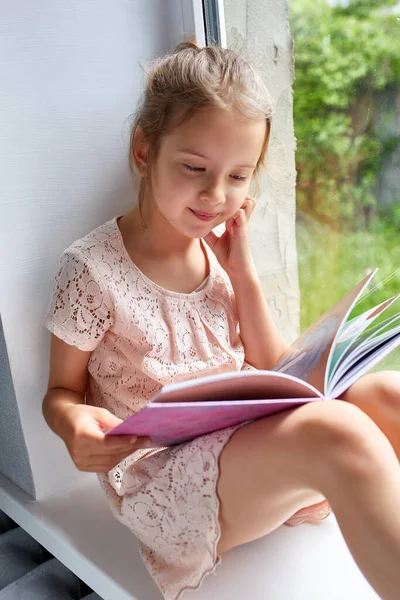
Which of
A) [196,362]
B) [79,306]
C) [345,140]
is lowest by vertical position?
[196,362]

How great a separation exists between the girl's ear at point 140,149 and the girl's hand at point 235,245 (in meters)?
0.18

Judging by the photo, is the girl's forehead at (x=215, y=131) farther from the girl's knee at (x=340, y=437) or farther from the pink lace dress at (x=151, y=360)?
the girl's knee at (x=340, y=437)

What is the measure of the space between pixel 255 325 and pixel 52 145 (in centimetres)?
42

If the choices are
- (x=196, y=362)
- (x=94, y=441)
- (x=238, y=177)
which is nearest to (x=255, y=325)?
(x=196, y=362)

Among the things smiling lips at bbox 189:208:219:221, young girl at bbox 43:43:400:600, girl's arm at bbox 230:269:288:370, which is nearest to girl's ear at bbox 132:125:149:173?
young girl at bbox 43:43:400:600

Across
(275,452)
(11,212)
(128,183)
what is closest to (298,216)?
(128,183)

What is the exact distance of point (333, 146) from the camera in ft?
3.99

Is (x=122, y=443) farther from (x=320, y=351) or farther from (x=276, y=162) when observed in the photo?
(x=276, y=162)

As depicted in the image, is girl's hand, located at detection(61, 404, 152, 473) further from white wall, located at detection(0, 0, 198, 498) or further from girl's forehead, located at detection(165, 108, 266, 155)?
girl's forehead, located at detection(165, 108, 266, 155)

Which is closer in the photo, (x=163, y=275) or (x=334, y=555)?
(x=334, y=555)

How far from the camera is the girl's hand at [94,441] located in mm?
787

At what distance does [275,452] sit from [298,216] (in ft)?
2.30

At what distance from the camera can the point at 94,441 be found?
2.72 feet

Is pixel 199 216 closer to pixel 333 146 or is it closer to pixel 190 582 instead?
pixel 333 146
